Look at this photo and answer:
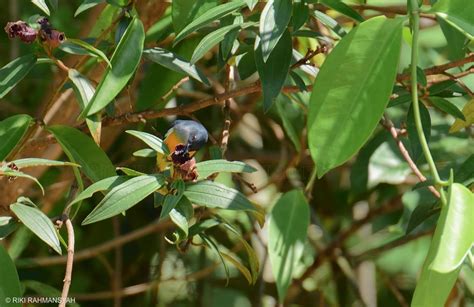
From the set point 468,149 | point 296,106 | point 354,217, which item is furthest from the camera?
point 354,217

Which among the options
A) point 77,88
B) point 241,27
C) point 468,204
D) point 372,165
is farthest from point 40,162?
point 372,165

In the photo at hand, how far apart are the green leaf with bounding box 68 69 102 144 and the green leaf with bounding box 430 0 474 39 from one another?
0.95 feet

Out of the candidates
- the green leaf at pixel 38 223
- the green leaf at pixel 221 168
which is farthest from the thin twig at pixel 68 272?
the green leaf at pixel 221 168

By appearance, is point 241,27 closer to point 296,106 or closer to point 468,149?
point 296,106

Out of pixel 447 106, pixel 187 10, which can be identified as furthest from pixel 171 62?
pixel 447 106

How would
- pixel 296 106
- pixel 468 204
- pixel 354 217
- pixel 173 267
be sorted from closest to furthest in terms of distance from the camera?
1. pixel 468 204
2. pixel 296 106
3. pixel 173 267
4. pixel 354 217

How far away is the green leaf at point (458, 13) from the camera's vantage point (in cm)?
67

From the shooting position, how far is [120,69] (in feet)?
2.54

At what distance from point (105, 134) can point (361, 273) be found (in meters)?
0.70

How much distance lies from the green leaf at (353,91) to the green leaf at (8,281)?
0.87ft

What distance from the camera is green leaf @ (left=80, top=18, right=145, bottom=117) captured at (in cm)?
76

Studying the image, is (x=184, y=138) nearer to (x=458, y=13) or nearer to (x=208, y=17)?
(x=208, y=17)

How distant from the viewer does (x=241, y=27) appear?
2.66 ft

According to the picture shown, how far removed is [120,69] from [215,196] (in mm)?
127
